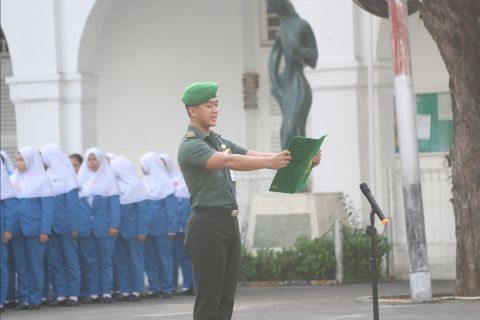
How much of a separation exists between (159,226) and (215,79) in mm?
6160

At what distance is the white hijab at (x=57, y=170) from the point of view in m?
17.7

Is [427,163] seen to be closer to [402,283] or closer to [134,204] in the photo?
[402,283]

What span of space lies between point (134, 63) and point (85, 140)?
9.77 ft

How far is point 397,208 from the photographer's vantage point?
67.1 ft

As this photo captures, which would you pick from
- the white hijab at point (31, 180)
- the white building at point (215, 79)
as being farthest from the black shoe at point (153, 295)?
the white building at point (215, 79)

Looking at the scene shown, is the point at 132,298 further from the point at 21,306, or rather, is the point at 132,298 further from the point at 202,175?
the point at 202,175

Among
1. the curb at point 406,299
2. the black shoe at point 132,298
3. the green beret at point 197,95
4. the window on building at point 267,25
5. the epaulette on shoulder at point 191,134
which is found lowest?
the black shoe at point 132,298

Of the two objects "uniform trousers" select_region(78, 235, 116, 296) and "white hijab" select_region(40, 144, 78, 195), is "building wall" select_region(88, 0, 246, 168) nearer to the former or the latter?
"uniform trousers" select_region(78, 235, 116, 296)

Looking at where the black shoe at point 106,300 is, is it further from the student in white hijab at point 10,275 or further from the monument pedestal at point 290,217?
the monument pedestal at point 290,217

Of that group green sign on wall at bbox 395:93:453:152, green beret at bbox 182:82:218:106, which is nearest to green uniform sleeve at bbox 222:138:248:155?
green beret at bbox 182:82:218:106

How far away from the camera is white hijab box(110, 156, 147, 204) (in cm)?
1881

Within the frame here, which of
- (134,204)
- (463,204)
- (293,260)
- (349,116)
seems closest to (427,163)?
(349,116)

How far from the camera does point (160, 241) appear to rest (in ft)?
63.2

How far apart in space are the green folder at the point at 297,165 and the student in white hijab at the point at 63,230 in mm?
8548
